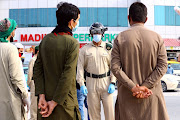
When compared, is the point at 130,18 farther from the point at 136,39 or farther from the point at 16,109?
the point at 16,109

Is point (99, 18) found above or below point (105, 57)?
above

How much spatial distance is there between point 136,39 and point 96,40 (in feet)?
7.14

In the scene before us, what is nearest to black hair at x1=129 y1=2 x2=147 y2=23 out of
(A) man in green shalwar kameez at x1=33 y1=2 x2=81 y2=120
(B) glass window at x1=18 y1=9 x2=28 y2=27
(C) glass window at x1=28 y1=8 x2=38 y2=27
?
(A) man in green shalwar kameez at x1=33 y1=2 x2=81 y2=120

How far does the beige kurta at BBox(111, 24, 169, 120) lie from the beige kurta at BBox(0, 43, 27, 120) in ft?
4.13

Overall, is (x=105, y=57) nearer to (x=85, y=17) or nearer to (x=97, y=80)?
(x=97, y=80)

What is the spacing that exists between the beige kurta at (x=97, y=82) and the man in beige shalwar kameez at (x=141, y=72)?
5.90 feet

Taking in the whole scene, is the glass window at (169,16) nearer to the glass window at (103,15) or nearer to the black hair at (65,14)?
the glass window at (103,15)

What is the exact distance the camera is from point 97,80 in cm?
498

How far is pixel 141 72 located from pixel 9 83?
1685 mm

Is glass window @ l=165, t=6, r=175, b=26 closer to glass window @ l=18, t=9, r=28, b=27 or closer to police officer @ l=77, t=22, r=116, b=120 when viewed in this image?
glass window @ l=18, t=9, r=28, b=27

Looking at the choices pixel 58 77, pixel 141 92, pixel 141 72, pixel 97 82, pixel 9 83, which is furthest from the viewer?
pixel 97 82

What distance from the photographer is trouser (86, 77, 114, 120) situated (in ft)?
16.3

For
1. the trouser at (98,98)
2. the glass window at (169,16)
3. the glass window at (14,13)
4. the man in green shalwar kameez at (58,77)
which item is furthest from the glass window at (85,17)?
the man in green shalwar kameez at (58,77)

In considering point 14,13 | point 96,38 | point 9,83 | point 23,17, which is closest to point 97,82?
point 96,38
